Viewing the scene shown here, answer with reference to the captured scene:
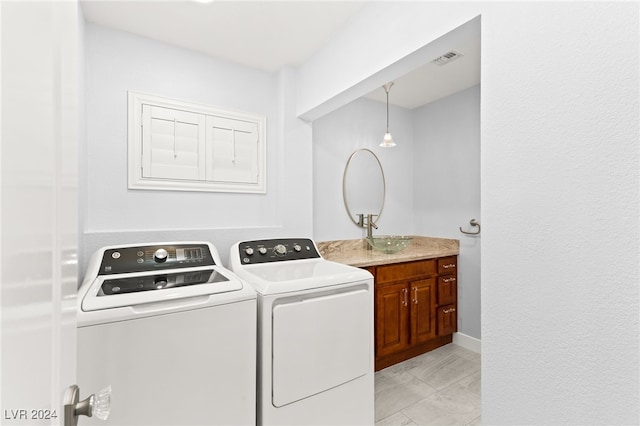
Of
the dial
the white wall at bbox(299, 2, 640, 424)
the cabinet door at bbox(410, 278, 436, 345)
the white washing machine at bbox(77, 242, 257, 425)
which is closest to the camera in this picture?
the white wall at bbox(299, 2, 640, 424)

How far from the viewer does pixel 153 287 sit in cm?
149

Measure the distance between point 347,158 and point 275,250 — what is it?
4.67ft

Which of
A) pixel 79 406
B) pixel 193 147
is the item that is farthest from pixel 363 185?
pixel 79 406

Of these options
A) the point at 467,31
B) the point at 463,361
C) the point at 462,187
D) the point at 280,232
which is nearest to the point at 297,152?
the point at 280,232

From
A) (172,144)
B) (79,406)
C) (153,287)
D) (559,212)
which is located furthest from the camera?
(172,144)

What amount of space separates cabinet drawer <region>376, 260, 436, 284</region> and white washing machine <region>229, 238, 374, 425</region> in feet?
2.52

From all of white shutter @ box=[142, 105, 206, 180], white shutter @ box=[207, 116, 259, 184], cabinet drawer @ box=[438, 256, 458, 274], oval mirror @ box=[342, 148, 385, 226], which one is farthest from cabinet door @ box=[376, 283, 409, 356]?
white shutter @ box=[142, 105, 206, 180]

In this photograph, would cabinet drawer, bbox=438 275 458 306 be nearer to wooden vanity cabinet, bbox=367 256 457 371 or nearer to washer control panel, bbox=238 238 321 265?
wooden vanity cabinet, bbox=367 256 457 371

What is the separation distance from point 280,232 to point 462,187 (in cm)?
198

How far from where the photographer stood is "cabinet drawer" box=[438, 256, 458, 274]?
3005 mm

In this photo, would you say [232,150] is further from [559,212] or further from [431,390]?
[431,390]

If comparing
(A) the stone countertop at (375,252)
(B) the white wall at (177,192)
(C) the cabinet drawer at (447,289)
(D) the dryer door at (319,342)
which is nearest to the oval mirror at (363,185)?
(A) the stone countertop at (375,252)

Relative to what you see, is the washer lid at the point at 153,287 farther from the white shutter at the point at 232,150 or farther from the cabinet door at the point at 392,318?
the cabinet door at the point at 392,318

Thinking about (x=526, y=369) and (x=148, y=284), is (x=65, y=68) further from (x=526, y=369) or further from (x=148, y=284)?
(x=526, y=369)
